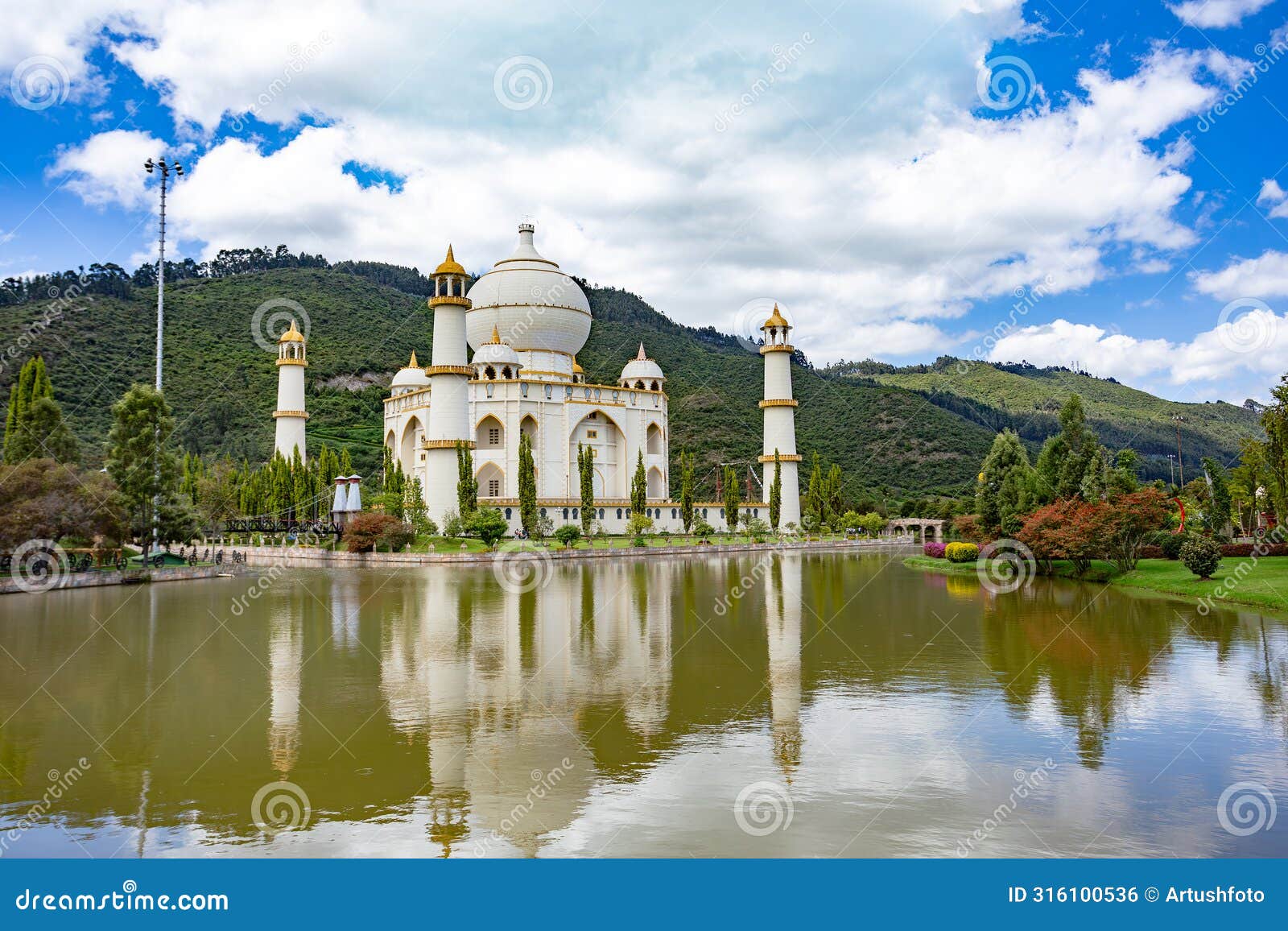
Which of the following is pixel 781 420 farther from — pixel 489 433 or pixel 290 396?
pixel 290 396

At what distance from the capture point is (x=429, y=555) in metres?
29.5

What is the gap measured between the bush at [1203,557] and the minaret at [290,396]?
1395 inches

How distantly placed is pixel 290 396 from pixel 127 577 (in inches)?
842

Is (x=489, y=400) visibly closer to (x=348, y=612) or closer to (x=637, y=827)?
(x=348, y=612)

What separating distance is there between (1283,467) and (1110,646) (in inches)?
369

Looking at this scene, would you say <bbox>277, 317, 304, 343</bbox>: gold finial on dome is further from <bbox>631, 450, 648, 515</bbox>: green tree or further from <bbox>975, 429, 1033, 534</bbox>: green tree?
<bbox>975, 429, 1033, 534</bbox>: green tree

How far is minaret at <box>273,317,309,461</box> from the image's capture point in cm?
4244

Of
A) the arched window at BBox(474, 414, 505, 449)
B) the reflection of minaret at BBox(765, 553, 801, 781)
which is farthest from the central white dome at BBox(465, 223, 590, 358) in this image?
the reflection of minaret at BBox(765, 553, 801, 781)

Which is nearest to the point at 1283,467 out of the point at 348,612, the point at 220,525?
the point at 348,612

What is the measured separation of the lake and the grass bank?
8.56ft

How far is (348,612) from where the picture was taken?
15961 mm

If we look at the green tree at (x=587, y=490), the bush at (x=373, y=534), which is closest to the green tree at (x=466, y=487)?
the bush at (x=373, y=534)

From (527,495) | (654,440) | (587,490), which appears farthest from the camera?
(654,440)

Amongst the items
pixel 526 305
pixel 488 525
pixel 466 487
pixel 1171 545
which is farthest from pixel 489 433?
pixel 1171 545
